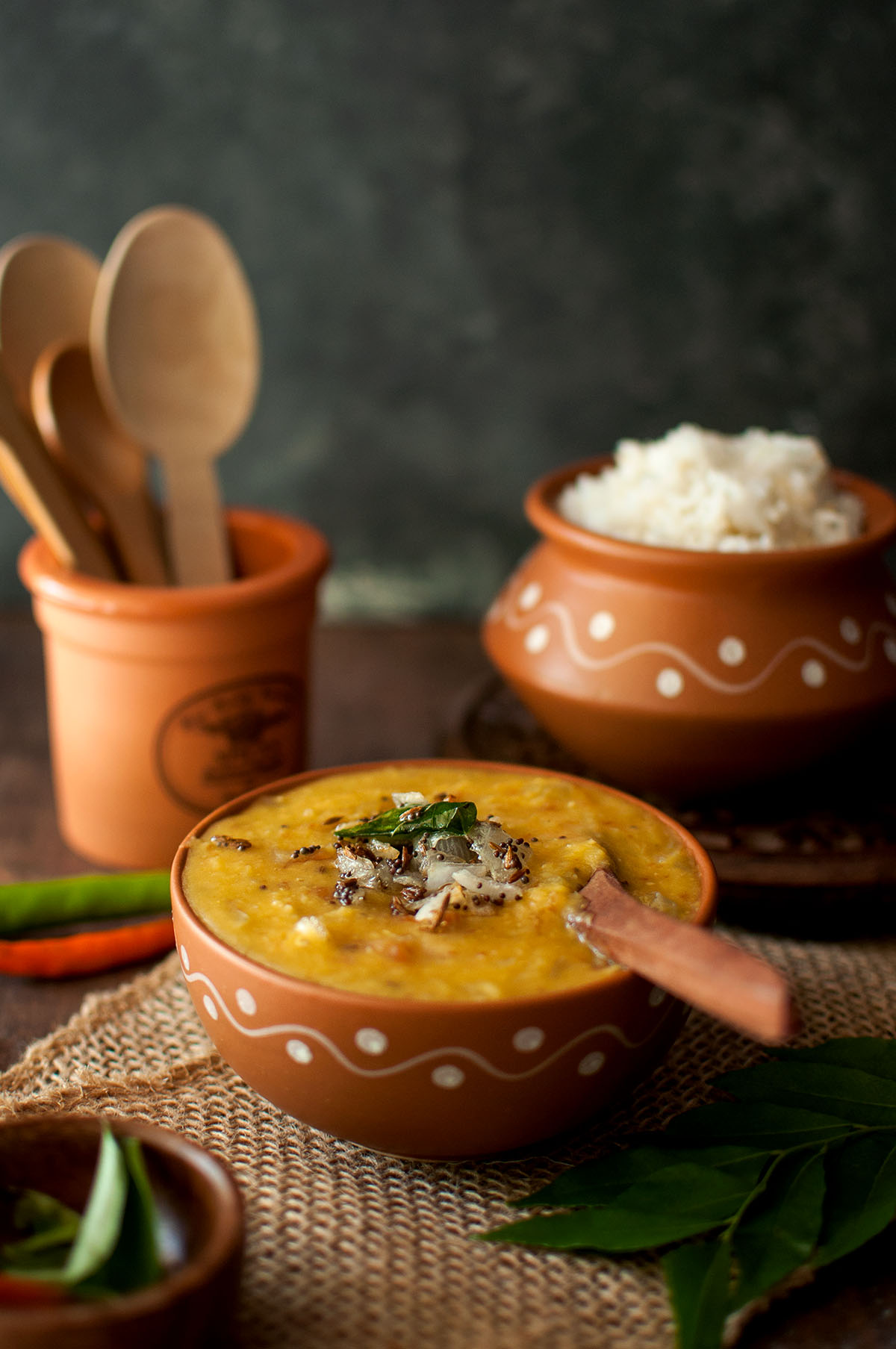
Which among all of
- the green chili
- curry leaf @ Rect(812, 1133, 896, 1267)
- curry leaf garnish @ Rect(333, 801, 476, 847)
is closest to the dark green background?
the green chili

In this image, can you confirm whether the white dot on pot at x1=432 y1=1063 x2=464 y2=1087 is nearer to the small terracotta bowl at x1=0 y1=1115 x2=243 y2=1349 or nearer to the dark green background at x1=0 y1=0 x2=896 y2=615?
the small terracotta bowl at x1=0 y1=1115 x2=243 y2=1349

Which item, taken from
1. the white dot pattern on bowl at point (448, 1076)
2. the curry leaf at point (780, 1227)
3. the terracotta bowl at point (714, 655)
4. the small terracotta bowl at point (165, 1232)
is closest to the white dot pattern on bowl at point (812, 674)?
the terracotta bowl at point (714, 655)

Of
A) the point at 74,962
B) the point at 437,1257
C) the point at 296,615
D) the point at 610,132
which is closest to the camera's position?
the point at 437,1257

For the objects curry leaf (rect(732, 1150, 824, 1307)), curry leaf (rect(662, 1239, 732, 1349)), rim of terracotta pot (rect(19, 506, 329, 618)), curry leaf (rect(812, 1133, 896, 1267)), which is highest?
rim of terracotta pot (rect(19, 506, 329, 618))

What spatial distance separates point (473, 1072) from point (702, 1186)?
0.50ft

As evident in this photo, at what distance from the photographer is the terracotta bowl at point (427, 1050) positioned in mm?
704

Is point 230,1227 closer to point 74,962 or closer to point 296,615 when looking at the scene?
point 74,962

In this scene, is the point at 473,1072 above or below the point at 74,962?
above

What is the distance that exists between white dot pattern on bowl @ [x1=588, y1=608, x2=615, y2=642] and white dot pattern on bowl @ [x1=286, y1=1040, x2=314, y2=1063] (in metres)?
0.57

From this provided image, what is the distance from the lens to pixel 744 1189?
2.44ft

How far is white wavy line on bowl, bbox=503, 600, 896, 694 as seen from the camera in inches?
45.6

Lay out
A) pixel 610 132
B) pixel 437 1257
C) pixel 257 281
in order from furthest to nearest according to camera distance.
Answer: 1. pixel 257 281
2. pixel 610 132
3. pixel 437 1257

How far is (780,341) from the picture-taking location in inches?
70.2

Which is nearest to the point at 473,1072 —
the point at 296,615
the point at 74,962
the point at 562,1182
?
the point at 562,1182
